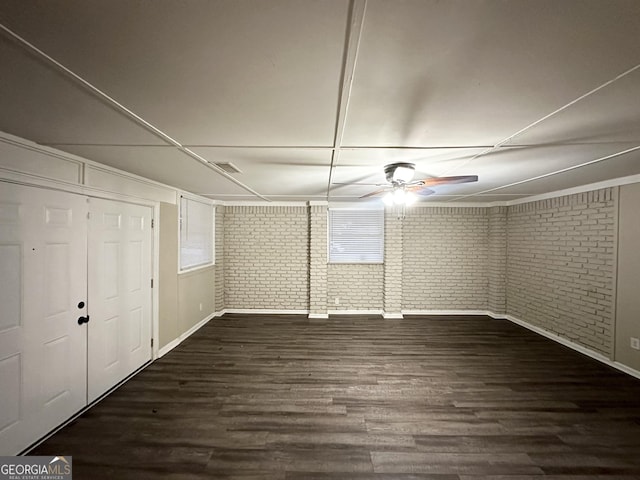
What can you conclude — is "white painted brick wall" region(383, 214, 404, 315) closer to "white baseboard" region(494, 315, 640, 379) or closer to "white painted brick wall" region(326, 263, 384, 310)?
"white painted brick wall" region(326, 263, 384, 310)

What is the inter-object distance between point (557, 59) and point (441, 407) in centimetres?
299

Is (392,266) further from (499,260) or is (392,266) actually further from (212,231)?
(212,231)

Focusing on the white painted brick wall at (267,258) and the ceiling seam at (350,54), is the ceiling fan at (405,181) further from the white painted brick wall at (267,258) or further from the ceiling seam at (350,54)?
the white painted brick wall at (267,258)

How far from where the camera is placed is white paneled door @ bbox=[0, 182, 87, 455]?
202cm

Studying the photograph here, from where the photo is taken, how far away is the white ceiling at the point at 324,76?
88 cm

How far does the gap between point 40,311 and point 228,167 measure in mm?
2015

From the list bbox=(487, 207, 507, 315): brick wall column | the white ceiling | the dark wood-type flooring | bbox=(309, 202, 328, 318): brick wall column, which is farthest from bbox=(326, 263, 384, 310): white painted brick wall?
the white ceiling

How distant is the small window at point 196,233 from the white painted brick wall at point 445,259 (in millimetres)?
4298

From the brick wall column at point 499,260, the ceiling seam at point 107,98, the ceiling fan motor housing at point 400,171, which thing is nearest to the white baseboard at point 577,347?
the brick wall column at point 499,260

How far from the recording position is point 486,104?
1450mm

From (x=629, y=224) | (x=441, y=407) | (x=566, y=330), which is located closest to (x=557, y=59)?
(x=441, y=407)

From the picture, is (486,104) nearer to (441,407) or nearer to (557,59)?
(557,59)

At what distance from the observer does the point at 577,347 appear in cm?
416

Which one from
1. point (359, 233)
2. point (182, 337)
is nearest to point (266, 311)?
point (182, 337)
